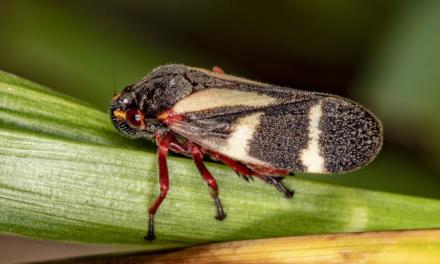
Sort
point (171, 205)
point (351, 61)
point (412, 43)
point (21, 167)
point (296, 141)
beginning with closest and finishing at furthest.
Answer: point (21, 167) → point (171, 205) → point (296, 141) → point (412, 43) → point (351, 61)

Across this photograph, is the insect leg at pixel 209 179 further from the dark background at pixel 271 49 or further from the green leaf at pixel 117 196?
the dark background at pixel 271 49

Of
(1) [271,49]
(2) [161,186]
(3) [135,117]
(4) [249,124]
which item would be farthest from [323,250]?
(1) [271,49]

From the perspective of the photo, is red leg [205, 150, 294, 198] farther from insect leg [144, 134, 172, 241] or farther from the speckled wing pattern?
insect leg [144, 134, 172, 241]

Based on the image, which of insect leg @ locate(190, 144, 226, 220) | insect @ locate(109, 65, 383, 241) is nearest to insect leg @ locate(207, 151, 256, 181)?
insect @ locate(109, 65, 383, 241)

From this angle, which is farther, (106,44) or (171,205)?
(106,44)

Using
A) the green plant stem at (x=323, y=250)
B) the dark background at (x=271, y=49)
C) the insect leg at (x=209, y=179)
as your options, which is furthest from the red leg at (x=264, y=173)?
the dark background at (x=271, y=49)

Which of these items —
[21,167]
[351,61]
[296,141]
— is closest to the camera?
[21,167]

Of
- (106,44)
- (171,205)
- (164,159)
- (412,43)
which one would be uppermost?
(106,44)

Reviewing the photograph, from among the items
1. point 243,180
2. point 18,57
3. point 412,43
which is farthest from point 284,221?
point 18,57

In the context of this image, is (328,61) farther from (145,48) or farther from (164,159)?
(164,159)
